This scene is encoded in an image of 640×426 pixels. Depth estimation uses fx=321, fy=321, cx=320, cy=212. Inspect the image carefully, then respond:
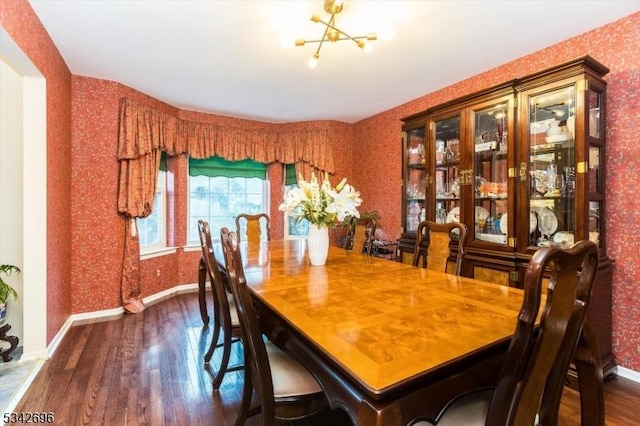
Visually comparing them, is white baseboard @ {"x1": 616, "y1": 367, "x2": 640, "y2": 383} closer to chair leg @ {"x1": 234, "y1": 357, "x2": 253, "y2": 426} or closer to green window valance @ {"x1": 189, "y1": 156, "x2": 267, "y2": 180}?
chair leg @ {"x1": 234, "y1": 357, "x2": 253, "y2": 426}

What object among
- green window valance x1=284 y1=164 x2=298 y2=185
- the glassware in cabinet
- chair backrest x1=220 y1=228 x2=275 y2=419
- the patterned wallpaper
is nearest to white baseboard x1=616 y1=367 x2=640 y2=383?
the glassware in cabinet

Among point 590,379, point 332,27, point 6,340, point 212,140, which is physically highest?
point 332,27

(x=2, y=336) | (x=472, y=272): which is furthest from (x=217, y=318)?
(x=472, y=272)

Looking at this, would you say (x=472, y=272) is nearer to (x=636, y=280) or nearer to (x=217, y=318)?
(x=636, y=280)

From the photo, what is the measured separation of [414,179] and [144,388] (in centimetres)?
291

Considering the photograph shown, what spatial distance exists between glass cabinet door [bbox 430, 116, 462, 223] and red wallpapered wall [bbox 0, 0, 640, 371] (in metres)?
0.62

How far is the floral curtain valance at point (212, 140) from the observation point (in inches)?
138

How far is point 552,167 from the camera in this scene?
234 cm

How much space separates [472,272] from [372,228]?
2.97 feet

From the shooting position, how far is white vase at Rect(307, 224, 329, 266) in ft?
7.02

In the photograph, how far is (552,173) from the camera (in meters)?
2.34

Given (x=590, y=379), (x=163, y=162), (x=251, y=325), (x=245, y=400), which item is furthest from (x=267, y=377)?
(x=163, y=162)

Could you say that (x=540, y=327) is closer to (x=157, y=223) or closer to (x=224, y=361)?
(x=224, y=361)

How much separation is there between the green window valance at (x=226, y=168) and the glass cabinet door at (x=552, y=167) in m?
3.52
